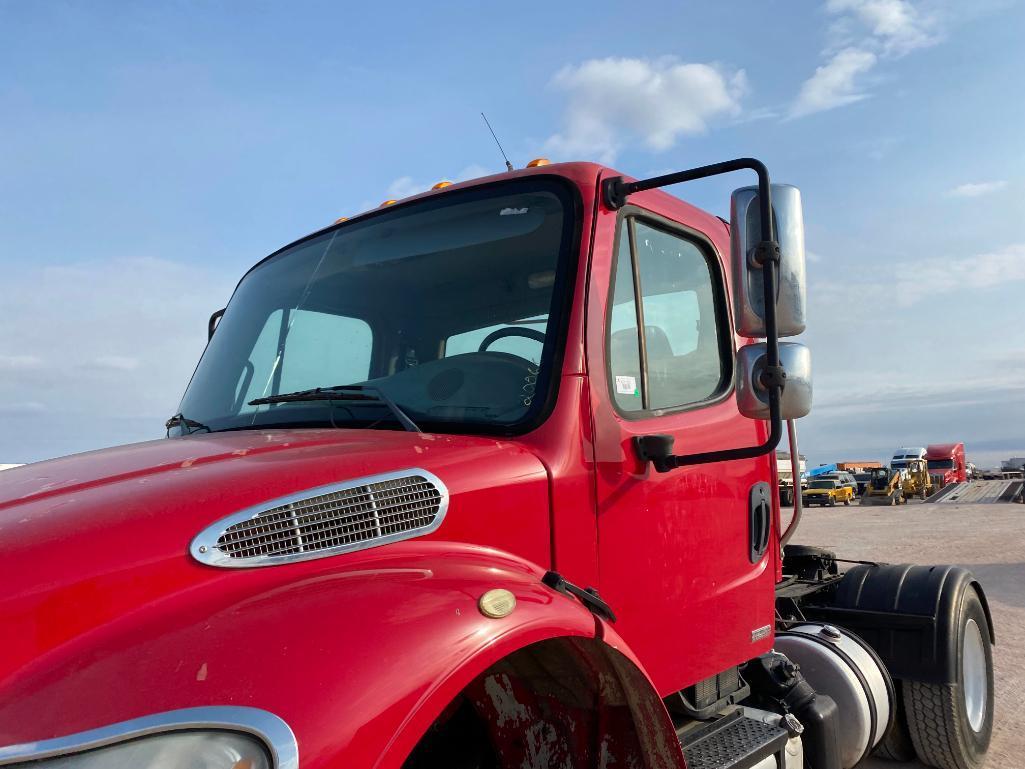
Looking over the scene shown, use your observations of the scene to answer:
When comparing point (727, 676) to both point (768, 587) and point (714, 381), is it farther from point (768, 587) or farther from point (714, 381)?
point (714, 381)

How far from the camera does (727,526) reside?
9.48 ft

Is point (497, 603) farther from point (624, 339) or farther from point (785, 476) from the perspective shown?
point (785, 476)

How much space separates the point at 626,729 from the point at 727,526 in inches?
36.0

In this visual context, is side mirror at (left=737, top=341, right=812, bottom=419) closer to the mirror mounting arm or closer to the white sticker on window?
the mirror mounting arm

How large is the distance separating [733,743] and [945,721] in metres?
2.17

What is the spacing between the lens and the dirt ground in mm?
5219

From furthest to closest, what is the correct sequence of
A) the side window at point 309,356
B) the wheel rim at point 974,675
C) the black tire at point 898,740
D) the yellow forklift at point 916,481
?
the yellow forklift at point 916,481
the wheel rim at point 974,675
the black tire at point 898,740
the side window at point 309,356

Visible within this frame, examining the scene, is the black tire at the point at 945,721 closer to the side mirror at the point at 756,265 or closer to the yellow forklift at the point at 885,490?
the side mirror at the point at 756,265

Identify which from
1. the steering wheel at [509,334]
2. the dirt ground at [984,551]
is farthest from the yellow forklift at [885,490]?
the steering wheel at [509,334]

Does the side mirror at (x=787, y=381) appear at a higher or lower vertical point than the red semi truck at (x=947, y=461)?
higher

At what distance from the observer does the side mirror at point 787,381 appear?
2.30m

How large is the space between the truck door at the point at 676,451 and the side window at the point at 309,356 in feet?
2.50

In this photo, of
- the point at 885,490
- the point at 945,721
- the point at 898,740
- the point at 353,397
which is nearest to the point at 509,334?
the point at 353,397

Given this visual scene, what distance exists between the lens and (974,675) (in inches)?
190
